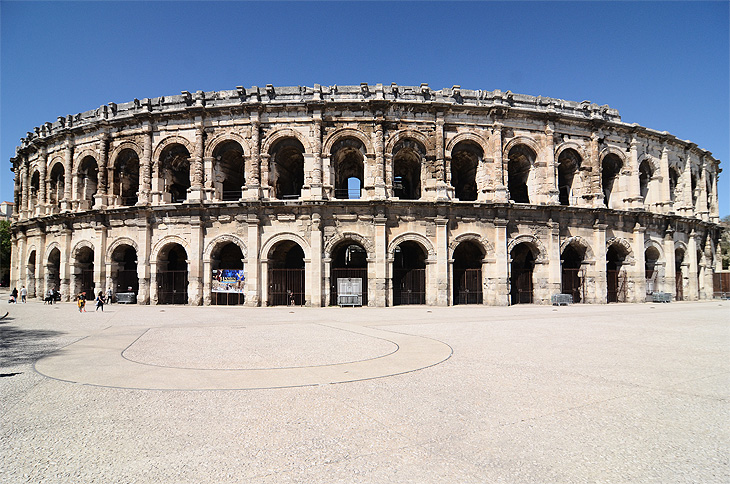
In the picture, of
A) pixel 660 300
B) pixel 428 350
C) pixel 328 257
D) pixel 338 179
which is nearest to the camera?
pixel 428 350

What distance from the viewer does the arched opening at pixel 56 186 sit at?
79.7 feet

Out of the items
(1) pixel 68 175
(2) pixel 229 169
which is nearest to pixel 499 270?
(2) pixel 229 169

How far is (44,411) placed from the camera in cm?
432

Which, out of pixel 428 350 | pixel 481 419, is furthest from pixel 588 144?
pixel 481 419

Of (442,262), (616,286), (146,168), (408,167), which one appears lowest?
(616,286)

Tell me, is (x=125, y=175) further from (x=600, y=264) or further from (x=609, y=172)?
(x=609, y=172)

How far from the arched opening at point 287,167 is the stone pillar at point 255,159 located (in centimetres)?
74

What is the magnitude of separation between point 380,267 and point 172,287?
1127 centimetres

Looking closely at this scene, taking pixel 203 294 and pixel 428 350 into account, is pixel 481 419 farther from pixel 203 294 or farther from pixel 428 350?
pixel 203 294

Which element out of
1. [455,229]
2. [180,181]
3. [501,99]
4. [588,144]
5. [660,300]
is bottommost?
[660,300]

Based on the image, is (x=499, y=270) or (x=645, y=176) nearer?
(x=499, y=270)

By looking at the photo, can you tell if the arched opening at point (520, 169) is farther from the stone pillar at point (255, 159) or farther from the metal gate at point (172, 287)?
the metal gate at point (172, 287)

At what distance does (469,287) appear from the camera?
2055 cm

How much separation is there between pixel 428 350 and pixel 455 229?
Answer: 494 inches
